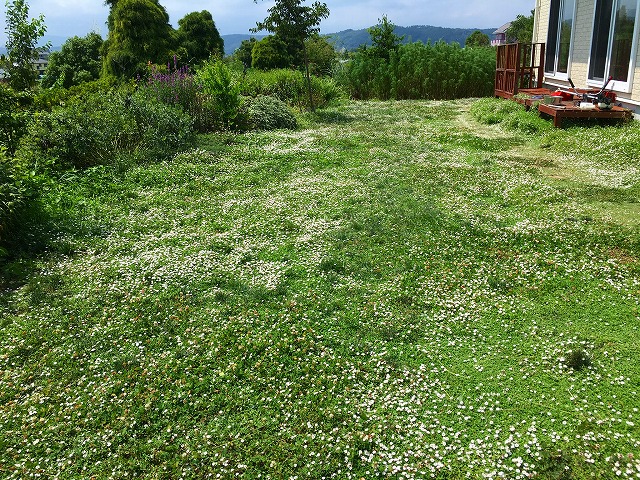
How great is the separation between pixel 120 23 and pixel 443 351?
2941cm

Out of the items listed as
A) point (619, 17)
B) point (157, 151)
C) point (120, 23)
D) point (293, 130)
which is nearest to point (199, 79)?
point (293, 130)

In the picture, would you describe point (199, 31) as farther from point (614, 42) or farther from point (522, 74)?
point (614, 42)

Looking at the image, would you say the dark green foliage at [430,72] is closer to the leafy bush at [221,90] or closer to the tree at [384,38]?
the tree at [384,38]

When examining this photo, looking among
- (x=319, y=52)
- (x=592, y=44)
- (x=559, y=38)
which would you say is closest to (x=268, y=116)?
(x=592, y=44)

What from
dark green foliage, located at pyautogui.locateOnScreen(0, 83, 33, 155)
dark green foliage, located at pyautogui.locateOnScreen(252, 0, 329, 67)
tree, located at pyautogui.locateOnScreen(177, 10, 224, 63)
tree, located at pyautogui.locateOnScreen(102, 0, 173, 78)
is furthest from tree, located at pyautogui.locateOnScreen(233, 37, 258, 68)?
dark green foliage, located at pyautogui.locateOnScreen(0, 83, 33, 155)

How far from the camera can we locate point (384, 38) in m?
21.8

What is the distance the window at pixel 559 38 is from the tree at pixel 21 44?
1396 centimetres

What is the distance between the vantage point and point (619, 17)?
11.2 m

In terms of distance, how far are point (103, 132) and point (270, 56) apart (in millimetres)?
→ 24922

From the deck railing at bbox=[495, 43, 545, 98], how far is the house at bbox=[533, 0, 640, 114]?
27 cm

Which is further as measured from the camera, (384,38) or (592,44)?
Result: (384,38)

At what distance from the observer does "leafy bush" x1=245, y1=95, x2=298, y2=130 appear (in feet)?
45.4

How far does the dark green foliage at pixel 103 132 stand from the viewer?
9.20 meters

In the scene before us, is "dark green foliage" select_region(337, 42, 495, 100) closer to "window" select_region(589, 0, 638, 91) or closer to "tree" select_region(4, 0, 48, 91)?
"window" select_region(589, 0, 638, 91)
